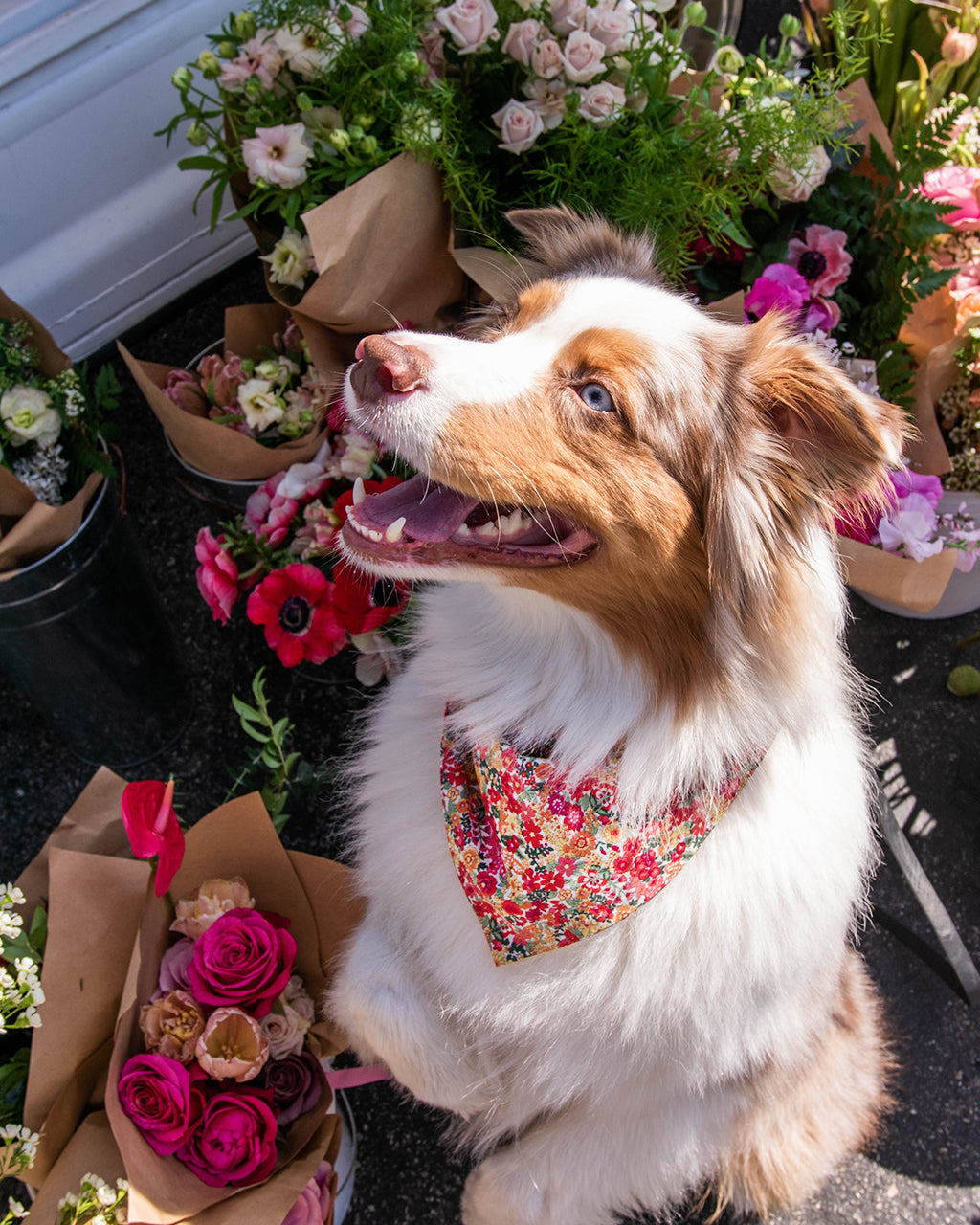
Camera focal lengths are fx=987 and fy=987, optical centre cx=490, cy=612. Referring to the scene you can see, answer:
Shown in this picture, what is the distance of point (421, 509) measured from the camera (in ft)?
4.82

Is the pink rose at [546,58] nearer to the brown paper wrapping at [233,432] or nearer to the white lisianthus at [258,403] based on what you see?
the brown paper wrapping at [233,432]

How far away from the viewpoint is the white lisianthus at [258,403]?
224 cm

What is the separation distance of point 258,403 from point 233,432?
160 millimetres

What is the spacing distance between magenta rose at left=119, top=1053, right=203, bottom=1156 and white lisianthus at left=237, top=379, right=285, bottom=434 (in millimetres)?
1335

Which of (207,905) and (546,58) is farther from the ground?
(546,58)

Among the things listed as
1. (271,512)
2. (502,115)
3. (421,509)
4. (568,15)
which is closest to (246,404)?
(271,512)

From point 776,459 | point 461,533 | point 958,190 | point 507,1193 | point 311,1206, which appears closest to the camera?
point 776,459

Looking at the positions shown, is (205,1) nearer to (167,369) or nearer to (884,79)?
(167,369)

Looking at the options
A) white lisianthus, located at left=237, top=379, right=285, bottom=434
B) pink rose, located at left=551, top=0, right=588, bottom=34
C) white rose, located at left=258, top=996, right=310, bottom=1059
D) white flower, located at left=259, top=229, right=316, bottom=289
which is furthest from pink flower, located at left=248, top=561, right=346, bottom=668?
pink rose, located at left=551, top=0, right=588, bottom=34

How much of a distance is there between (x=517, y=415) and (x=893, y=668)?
71.0 inches

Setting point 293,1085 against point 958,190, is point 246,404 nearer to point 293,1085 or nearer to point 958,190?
point 293,1085

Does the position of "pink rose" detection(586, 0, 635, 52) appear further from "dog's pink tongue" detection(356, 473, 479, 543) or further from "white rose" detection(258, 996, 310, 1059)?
"white rose" detection(258, 996, 310, 1059)

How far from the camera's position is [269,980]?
5.45 ft

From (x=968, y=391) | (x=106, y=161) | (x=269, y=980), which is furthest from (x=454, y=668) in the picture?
(x=106, y=161)
